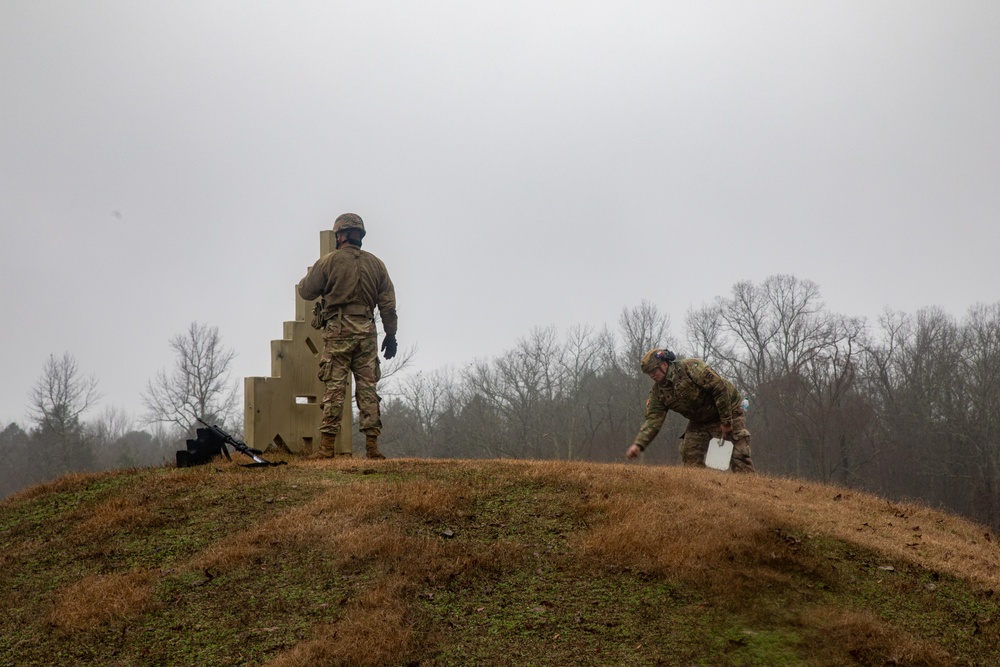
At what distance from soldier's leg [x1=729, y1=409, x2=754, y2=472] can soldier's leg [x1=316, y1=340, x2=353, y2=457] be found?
17.0ft

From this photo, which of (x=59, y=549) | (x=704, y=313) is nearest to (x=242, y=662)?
(x=59, y=549)

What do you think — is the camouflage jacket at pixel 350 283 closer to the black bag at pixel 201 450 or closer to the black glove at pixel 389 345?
the black glove at pixel 389 345

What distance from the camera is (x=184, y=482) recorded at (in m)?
7.60

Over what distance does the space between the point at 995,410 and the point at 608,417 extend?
20760 millimetres

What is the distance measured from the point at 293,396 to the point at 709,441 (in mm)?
5732

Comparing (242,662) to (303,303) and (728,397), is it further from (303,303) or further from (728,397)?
(728,397)

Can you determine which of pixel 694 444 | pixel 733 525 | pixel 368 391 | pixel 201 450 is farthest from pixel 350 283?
pixel 694 444

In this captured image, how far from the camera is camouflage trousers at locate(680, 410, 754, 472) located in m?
11.0

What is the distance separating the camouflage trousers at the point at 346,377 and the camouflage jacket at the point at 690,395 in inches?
138

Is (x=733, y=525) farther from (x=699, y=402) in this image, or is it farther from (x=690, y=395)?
(x=699, y=402)

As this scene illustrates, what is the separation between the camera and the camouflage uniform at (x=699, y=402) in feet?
35.4

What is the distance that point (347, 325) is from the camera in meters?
9.58

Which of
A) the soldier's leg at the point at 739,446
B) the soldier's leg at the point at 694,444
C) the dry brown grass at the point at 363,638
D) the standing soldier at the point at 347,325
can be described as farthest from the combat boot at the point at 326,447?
the soldier's leg at the point at 739,446

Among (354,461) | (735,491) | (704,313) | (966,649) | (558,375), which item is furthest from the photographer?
(704,313)
